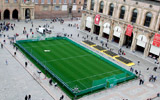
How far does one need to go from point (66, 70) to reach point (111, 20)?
27.5 m

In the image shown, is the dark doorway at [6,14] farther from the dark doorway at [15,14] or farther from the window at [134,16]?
the window at [134,16]

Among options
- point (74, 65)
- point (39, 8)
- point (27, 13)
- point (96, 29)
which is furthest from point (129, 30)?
point (27, 13)

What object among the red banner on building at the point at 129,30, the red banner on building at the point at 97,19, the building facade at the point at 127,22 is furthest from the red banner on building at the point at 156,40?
the red banner on building at the point at 97,19

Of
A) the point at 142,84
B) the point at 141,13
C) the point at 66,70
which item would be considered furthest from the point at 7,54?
the point at 141,13

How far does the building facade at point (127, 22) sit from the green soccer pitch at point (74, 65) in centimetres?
1284

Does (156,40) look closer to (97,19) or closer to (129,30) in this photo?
(129,30)

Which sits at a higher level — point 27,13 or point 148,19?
point 148,19

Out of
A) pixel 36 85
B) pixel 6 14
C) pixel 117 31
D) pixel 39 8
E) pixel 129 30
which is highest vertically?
pixel 39 8

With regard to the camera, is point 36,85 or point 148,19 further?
point 148,19

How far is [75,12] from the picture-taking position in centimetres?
9806

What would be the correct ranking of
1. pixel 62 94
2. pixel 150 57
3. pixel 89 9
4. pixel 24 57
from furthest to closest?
pixel 89 9, pixel 150 57, pixel 24 57, pixel 62 94

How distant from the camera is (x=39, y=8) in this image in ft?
278

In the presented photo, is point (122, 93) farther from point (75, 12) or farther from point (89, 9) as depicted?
point (75, 12)

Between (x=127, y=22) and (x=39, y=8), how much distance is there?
4065cm
